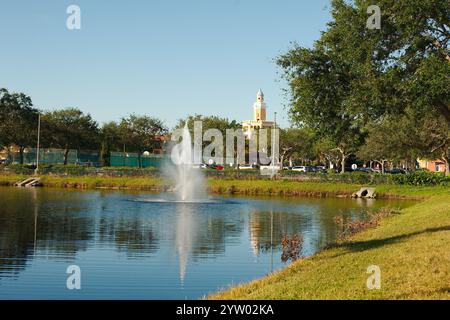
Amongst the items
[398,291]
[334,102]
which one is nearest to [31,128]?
[334,102]

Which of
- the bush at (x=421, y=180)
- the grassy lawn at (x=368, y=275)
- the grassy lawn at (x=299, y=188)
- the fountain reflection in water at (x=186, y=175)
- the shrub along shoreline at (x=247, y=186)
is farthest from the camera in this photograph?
the bush at (x=421, y=180)

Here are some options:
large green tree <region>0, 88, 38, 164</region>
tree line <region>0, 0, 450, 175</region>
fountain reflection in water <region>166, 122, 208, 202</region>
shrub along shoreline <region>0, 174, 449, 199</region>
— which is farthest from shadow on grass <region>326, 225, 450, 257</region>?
large green tree <region>0, 88, 38, 164</region>

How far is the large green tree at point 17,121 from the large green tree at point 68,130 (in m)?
2.82

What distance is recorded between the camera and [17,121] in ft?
293

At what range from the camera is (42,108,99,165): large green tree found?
3718 inches

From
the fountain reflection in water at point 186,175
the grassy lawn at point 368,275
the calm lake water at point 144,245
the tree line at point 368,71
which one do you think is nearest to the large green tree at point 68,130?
the fountain reflection in water at point 186,175

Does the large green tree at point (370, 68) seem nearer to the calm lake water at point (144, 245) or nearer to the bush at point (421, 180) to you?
the calm lake water at point (144, 245)

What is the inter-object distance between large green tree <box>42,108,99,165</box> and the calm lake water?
172 ft

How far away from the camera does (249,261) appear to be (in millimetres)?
21141

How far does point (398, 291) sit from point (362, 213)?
92.9 ft

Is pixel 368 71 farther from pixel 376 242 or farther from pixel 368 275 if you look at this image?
pixel 368 275

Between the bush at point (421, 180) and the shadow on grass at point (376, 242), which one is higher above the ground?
the bush at point (421, 180)

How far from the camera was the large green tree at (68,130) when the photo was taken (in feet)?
310

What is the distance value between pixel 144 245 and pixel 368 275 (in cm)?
1218
